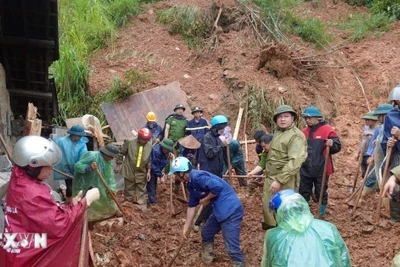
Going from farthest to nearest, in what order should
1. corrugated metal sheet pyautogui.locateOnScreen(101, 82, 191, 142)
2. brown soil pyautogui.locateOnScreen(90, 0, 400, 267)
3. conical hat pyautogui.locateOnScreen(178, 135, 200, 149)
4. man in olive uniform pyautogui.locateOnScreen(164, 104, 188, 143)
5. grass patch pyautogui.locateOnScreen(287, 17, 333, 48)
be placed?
1. grass patch pyautogui.locateOnScreen(287, 17, 333, 48)
2. corrugated metal sheet pyautogui.locateOnScreen(101, 82, 191, 142)
3. brown soil pyautogui.locateOnScreen(90, 0, 400, 267)
4. man in olive uniform pyautogui.locateOnScreen(164, 104, 188, 143)
5. conical hat pyautogui.locateOnScreen(178, 135, 200, 149)

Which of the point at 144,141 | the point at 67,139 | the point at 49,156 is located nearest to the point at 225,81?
the point at 144,141

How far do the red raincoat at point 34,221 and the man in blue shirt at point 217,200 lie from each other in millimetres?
1756

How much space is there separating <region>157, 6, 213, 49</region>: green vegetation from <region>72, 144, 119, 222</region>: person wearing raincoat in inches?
328

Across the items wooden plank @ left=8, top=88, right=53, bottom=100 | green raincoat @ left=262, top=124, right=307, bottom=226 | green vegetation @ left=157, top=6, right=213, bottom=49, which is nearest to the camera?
green raincoat @ left=262, top=124, right=307, bottom=226

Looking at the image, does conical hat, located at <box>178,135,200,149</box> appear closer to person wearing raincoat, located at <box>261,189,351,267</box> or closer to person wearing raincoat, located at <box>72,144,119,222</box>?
person wearing raincoat, located at <box>72,144,119,222</box>

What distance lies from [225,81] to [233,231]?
773cm

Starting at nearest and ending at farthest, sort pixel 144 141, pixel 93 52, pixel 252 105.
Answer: pixel 144 141
pixel 252 105
pixel 93 52

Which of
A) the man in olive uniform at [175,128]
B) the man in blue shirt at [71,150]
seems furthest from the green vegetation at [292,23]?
the man in blue shirt at [71,150]

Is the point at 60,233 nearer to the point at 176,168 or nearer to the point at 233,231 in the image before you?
the point at 176,168

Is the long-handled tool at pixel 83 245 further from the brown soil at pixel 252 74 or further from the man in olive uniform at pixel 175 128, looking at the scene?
the man in olive uniform at pixel 175 128

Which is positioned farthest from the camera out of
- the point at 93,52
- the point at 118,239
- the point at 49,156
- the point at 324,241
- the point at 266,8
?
the point at 266,8

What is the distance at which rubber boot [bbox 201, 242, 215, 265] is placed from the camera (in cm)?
632

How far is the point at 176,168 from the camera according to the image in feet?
18.7

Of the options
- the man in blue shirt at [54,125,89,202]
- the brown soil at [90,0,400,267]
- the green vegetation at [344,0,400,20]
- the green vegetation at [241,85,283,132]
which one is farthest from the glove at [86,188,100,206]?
the green vegetation at [344,0,400,20]
